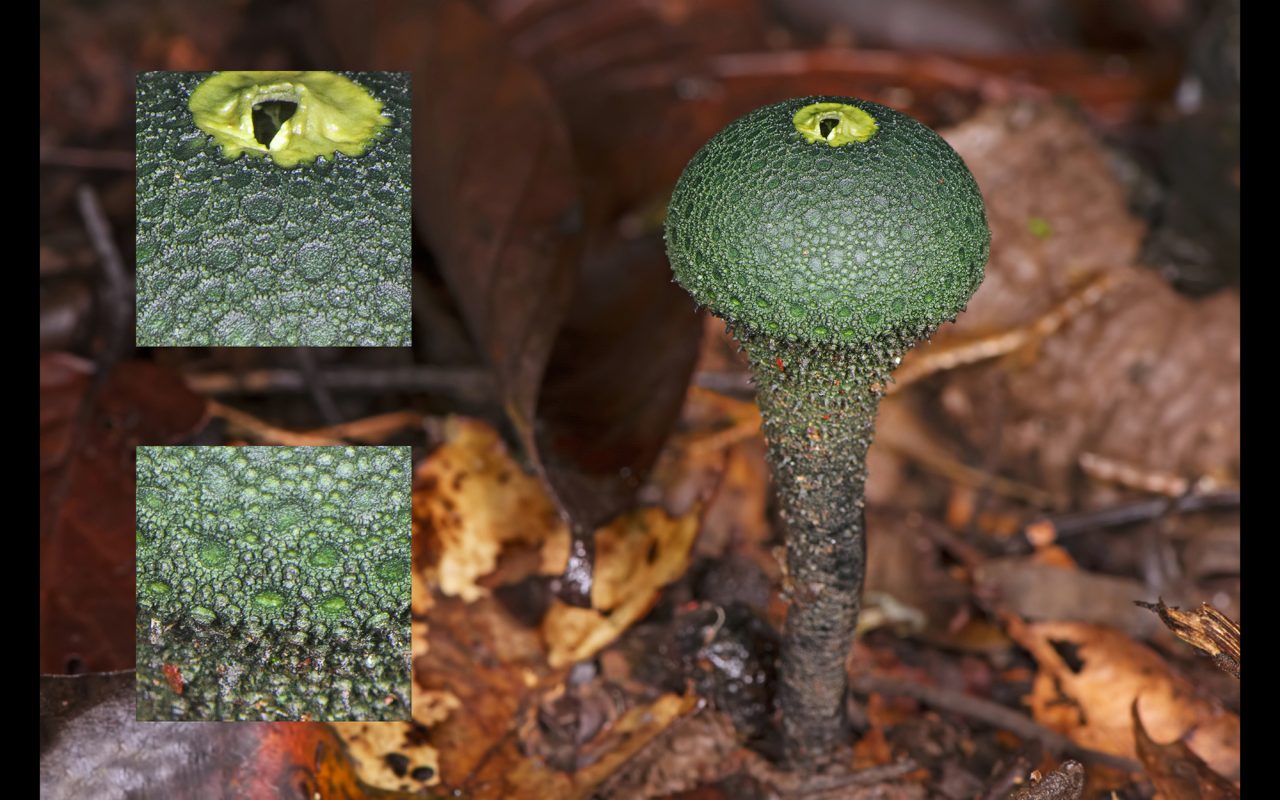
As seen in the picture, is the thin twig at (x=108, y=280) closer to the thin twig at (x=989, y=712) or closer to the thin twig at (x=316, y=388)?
the thin twig at (x=316, y=388)

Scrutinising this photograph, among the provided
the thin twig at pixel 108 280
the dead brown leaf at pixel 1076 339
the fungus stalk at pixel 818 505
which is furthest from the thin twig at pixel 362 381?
the dead brown leaf at pixel 1076 339

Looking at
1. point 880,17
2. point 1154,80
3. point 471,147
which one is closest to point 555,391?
point 471,147

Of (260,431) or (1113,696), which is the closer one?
(1113,696)

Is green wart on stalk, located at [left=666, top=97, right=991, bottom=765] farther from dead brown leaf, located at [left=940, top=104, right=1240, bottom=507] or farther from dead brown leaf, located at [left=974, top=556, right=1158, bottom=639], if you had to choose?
dead brown leaf, located at [left=940, top=104, right=1240, bottom=507]

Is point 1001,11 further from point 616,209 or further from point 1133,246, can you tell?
point 616,209

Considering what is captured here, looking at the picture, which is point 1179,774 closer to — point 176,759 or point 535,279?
point 535,279

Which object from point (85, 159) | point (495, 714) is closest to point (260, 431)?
point (495, 714)
